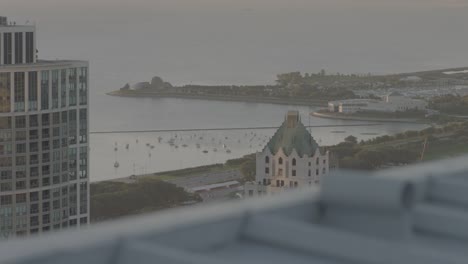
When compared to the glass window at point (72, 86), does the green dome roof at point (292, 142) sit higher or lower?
lower

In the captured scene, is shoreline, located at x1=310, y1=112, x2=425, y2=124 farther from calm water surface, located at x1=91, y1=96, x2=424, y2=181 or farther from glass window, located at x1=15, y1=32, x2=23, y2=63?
glass window, located at x1=15, y1=32, x2=23, y2=63

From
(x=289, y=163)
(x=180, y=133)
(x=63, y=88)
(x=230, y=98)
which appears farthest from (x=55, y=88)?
(x=230, y=98)

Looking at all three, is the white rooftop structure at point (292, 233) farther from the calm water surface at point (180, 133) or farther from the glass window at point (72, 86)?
the calm water surface at point (180, 133)

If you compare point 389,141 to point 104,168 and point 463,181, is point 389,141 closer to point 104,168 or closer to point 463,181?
point 104,168

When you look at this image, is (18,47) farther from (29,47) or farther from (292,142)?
(292,142)

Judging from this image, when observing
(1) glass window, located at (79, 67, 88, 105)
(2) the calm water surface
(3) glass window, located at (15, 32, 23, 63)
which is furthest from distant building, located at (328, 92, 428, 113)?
(3) glass window, located at (15, 32, 23, 63)

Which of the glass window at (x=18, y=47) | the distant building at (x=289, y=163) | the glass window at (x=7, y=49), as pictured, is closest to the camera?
the glass window at (x=7, y=49)

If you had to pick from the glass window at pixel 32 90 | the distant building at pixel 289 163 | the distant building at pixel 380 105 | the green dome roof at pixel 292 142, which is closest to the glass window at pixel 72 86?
the glass window at pixel 32 90
